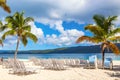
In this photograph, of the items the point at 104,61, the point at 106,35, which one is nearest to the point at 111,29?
the point at 106,35

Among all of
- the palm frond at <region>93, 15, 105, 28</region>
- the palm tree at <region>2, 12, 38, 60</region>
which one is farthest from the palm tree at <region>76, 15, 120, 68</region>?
the palm tree at <region>2, 12, 38, 60</region>

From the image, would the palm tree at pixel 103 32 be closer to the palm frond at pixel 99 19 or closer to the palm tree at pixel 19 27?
the palm frond at pixel 99 19

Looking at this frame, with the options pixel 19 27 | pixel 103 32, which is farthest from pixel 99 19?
pixel 19 27

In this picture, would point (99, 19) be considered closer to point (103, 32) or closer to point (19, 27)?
point (103, 32)

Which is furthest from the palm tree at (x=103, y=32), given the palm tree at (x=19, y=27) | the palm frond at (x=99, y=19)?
the palm tree at (x=19, y=27)

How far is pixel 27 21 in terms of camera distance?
101ft

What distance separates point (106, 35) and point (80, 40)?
2.05 meters

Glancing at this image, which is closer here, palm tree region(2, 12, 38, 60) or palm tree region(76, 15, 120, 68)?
palm tree region(76, 15, 120, 68)

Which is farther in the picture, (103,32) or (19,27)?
(19,27)

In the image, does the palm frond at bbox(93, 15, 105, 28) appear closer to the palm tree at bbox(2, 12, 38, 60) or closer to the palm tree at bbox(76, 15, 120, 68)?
the palm tree at bbox(76, 15, 120, 68)

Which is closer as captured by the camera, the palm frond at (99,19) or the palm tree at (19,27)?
the palm frond at (99,19)

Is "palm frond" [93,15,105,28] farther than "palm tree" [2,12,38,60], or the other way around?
"palm tree" [2,12,38,60]

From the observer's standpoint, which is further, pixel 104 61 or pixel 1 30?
pixel 1 30

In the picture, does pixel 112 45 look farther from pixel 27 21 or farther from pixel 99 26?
pixel 27 21
